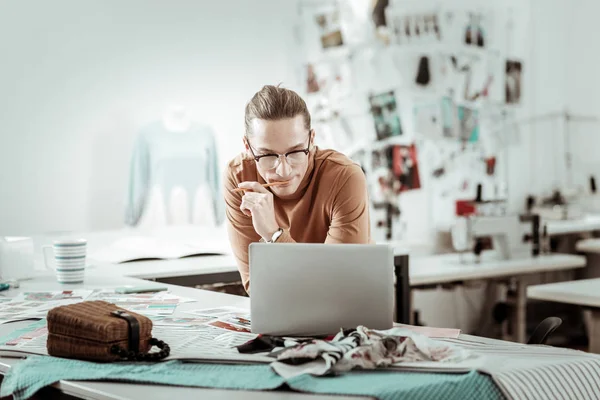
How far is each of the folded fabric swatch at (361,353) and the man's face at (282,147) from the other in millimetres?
701

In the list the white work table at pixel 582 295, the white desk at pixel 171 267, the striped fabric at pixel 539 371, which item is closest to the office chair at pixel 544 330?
the striped fabric at pixel 539 371

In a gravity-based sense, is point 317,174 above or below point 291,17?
below

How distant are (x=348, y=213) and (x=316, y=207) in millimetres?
100

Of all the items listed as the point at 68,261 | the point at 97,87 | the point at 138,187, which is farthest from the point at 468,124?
the point at 68,261

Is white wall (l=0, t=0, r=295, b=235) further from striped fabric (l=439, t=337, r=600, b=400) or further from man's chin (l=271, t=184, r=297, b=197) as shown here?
striped fabric (l=439, t=337, r=600, b=400)

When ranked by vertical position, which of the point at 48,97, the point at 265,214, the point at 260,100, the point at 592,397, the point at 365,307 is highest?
the point at 48,97

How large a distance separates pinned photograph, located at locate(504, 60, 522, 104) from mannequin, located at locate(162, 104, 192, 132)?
2881mm

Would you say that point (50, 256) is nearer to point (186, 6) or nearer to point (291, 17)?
point (186, 6)

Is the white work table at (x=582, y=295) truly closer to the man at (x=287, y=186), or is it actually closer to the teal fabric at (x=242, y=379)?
the man at (x=287, y=186)

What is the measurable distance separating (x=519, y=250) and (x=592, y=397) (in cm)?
325

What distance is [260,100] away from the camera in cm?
229

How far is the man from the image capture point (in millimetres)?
2244

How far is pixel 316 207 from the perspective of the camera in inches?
96.4

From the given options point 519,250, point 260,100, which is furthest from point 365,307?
point 519,250
